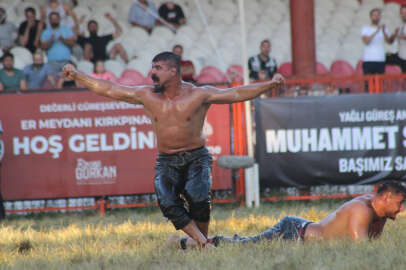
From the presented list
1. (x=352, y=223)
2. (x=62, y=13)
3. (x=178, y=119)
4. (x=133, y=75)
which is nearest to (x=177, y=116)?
(x=178, y=119)

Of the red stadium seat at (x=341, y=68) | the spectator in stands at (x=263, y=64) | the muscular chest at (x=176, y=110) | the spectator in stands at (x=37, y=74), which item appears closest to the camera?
the muscular chest at (x=176, y=110)

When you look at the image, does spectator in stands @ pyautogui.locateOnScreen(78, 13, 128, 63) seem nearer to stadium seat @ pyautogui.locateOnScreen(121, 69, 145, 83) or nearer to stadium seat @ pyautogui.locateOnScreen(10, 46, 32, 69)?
stadium seat @ pyautogui.locateOnScreen(121, 69, 145, 83)

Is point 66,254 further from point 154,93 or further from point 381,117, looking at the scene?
point 381,117

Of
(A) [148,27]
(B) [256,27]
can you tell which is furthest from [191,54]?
(B) [256,27]

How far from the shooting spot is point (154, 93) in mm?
6273

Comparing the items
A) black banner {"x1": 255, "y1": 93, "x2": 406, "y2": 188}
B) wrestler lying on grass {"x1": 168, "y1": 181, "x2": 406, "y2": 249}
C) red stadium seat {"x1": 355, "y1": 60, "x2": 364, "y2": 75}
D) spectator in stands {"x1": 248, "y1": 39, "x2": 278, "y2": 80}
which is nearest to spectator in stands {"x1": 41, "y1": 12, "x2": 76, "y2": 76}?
spectator in stands {"x1": 248, "y1": 39, "x2": 278, "y2": 80}

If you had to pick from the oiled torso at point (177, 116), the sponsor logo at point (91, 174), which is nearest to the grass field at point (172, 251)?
the oiled torso at point (177, 116)

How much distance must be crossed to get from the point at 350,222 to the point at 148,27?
1004 cm

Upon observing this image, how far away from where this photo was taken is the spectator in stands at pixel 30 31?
13156 mm

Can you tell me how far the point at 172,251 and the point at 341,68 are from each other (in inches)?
366

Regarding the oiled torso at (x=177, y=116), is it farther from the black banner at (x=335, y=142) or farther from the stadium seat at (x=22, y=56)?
the stadium seat at (x=22, y=56)

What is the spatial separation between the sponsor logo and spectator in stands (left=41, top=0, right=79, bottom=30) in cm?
423

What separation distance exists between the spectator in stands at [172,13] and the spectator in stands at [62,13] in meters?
2.02

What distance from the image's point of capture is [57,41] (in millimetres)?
12641
